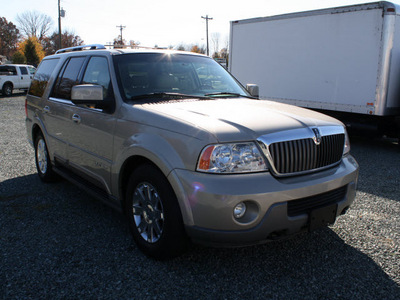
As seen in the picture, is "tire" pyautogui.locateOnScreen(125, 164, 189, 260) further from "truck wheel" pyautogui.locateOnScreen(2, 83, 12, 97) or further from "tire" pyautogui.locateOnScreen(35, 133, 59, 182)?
"truck wheel" pyautogui.locateOnScreen(2, 83, 12, 97)

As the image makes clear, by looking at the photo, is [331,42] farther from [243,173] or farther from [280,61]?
[243,173]

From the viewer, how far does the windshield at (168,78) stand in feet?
11.9

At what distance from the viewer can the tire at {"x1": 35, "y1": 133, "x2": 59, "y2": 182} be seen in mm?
5246

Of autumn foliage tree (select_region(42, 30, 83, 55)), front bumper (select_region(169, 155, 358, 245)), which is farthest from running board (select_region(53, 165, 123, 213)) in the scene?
autumn foliage tree (select_region(42, 30, 83, 55))

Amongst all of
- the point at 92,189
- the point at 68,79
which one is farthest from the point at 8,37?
the point at 92,189

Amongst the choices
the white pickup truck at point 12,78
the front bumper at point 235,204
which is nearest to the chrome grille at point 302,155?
the front bumper at point 235,204

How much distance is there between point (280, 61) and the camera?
10.1m

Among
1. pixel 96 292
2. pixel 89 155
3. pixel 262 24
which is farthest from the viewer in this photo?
pixel 262 24

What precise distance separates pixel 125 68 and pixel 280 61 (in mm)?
7241

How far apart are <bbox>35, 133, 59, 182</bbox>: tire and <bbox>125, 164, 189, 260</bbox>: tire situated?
239 cm

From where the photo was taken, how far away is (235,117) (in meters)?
3.00

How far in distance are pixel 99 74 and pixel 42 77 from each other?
1979 mm

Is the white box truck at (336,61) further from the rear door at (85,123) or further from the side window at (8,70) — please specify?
the side window at (8,70)

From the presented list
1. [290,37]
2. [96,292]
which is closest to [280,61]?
[290,37]
